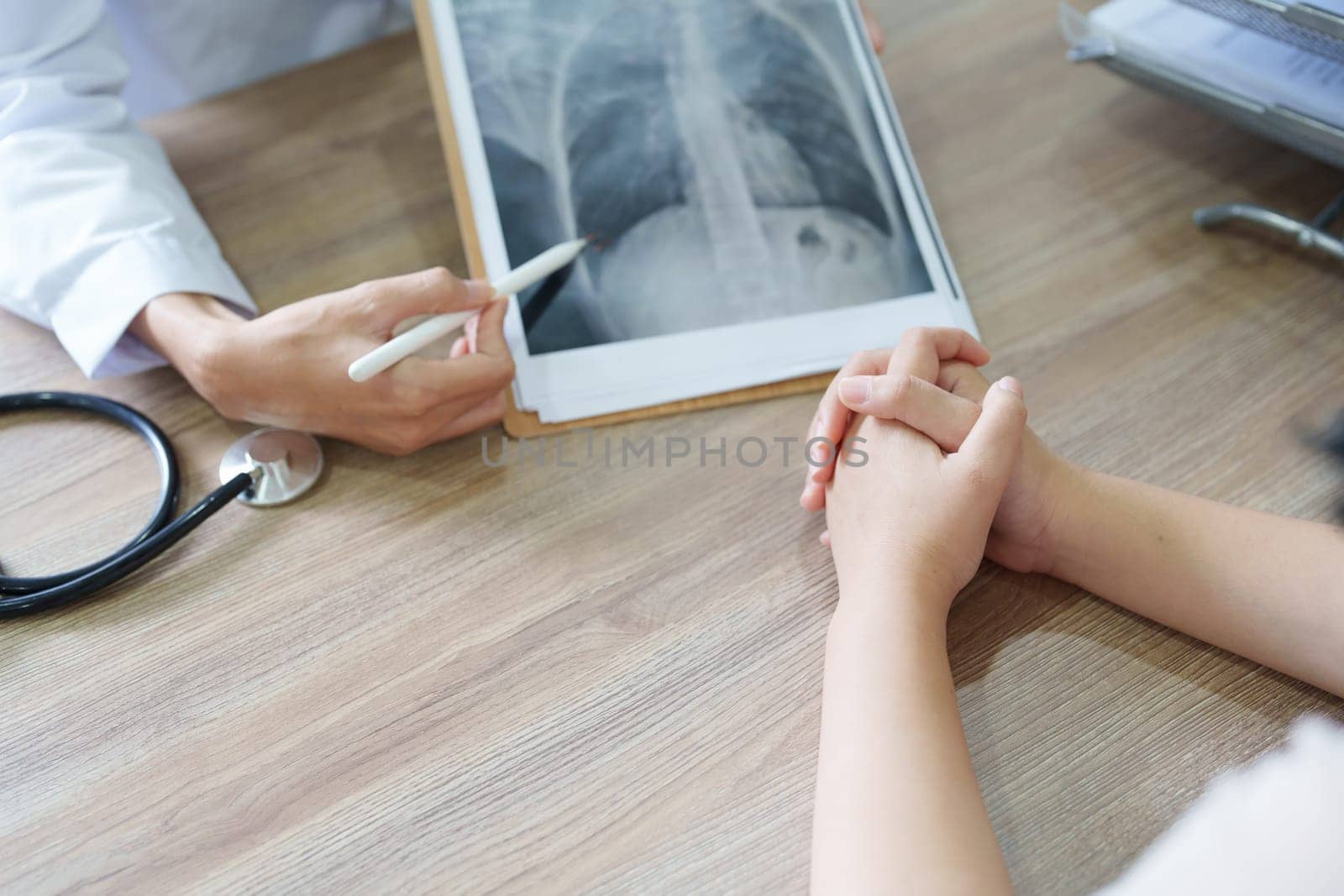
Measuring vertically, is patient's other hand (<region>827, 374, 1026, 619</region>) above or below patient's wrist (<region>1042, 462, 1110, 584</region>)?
above

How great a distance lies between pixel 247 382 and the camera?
2.23ft

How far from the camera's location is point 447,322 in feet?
2.26

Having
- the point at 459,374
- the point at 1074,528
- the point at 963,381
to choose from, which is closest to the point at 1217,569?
the point at 1074,528

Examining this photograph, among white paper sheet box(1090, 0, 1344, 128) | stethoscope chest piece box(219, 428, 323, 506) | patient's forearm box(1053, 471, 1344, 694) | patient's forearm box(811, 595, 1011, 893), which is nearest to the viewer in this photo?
patient's forearm box(811, 595, 1011, 893)

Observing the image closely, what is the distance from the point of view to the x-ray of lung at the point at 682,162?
0.76 metres

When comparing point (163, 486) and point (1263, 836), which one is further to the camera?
point (163, 486)

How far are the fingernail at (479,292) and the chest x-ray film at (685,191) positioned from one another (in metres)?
0.04

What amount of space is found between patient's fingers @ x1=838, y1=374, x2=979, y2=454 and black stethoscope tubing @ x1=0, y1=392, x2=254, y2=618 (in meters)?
0.43

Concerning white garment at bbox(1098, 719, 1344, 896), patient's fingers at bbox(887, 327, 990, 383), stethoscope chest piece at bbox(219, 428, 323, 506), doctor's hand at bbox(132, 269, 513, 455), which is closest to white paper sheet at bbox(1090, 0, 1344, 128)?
patient's fingers at bbox(887, 327, 990, 383)

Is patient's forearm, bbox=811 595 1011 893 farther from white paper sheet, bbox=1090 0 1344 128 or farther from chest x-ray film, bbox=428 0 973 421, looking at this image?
white paper sheet, bbox=1090 0 1344 128

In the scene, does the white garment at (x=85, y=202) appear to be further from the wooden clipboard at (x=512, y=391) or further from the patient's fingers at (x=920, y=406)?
the patient's fingers at (x=920, y=406)

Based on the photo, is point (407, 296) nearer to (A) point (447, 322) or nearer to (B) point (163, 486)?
(A) point (447, 322)

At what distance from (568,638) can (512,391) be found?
8.3 inches

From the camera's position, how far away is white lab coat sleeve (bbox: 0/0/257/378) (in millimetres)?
730
